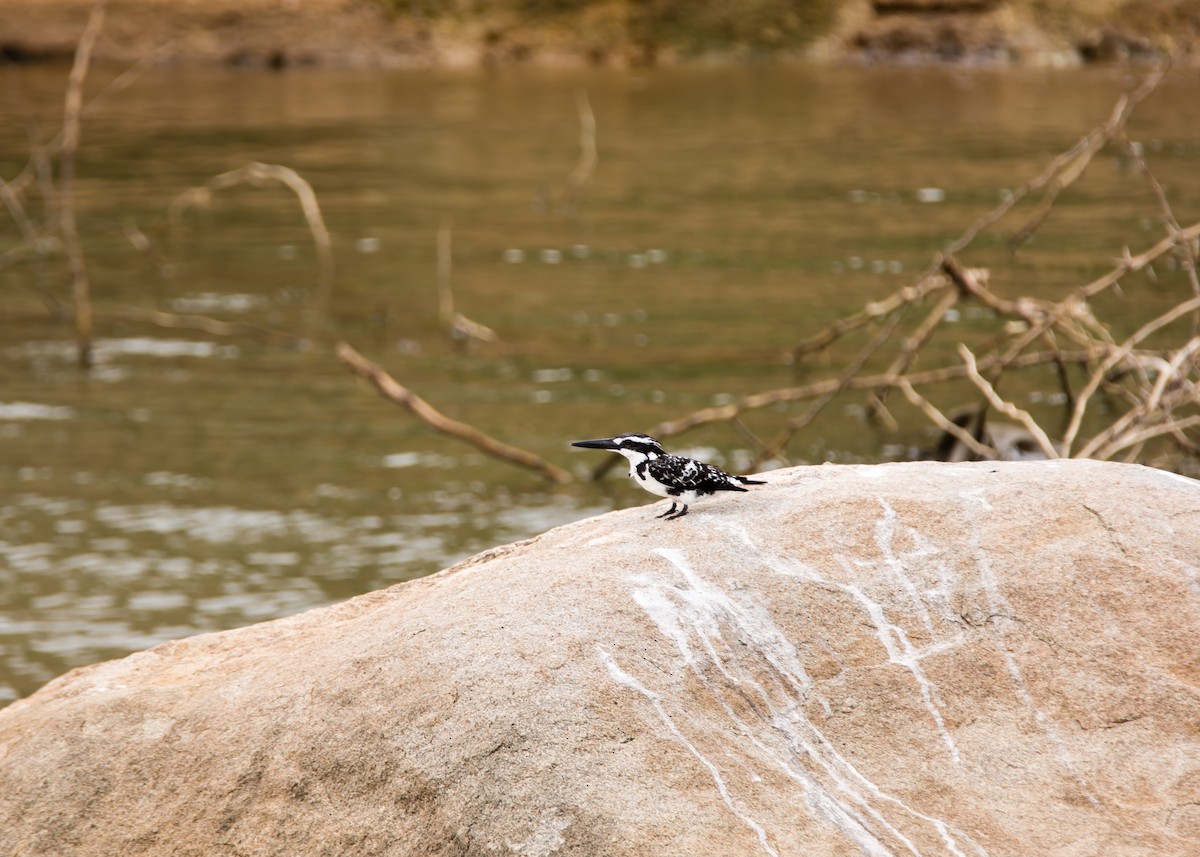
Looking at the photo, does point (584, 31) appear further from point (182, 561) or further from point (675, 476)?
point (675, 476)

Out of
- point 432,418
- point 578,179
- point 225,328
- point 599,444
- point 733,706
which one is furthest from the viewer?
point 578,179

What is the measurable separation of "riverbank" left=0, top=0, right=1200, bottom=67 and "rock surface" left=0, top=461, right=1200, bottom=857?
30689 millimetres

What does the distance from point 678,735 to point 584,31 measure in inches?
1276

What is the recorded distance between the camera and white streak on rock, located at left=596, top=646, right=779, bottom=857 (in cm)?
371

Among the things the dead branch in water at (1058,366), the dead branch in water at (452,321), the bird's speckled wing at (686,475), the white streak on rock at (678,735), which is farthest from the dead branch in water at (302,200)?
the white streak on rock at (678,735)

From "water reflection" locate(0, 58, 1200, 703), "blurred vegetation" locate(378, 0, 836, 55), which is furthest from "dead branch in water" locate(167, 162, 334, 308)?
"blurred vegetation" locate(378, 0, 836, 55)

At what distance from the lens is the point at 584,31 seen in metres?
34.7

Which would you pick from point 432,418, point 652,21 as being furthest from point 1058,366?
point 652,21

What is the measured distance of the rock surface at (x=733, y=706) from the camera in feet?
12.4

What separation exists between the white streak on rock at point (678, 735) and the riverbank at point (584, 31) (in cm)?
3147

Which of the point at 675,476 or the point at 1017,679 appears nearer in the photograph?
the point at 1017,679

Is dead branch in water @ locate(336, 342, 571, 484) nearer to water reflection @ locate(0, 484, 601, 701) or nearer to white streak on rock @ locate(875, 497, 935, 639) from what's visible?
water reflection @ locate(0, 484, 601, 701)

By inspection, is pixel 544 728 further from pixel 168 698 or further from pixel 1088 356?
pixel 1088 356

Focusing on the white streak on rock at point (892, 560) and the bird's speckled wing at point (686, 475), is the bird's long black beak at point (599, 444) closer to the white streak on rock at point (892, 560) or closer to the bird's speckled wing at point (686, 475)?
the bird's speckled wing at point (686, 475)
